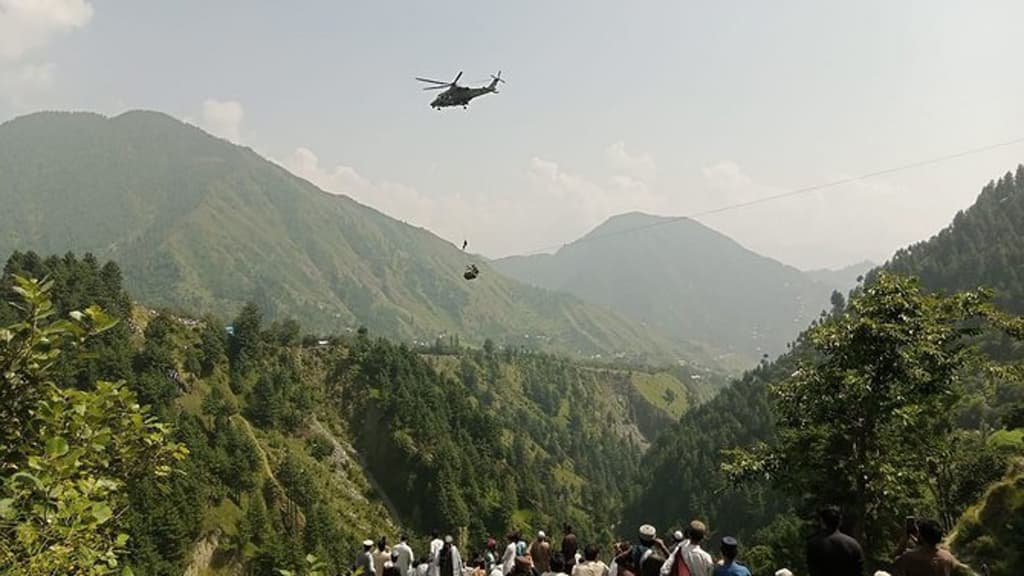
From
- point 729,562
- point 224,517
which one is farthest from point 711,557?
point 224,517

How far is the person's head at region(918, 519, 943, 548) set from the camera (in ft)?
30.8

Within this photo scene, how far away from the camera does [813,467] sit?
22.7 meters

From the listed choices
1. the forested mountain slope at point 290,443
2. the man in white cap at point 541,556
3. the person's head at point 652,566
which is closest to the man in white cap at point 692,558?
the person's head at point 652,566

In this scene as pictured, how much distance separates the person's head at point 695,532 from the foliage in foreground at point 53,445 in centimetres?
822

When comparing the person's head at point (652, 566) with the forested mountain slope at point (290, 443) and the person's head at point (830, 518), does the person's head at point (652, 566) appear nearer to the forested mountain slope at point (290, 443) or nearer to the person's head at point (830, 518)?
the person's head at point (830, 518)

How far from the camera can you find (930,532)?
9469 millimetres

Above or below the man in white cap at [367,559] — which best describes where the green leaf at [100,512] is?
above

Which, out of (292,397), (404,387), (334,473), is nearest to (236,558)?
(334,473)

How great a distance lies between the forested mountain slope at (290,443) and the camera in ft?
308

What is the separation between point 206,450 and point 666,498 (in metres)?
128

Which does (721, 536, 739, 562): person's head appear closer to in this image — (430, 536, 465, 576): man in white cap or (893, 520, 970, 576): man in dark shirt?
(893, 520, 970, 576): man in dark shirt

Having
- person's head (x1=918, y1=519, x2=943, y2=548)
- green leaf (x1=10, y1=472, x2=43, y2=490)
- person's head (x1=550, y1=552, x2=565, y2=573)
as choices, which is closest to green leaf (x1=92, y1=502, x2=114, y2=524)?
green leaf (x1=10, y1=472, x2=43, y2=490)

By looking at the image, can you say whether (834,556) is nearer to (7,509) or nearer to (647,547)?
(647,547)

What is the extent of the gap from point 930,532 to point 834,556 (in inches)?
113
